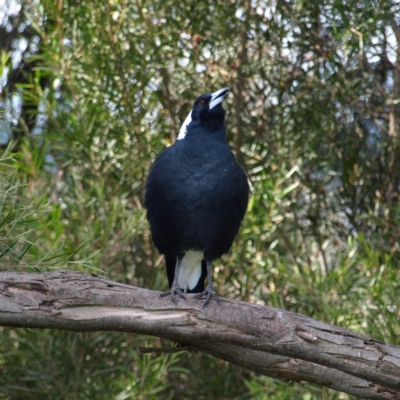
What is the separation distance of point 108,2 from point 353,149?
3.69 ft

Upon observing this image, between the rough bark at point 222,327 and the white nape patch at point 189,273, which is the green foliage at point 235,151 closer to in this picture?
the white nape patch at point 189,273

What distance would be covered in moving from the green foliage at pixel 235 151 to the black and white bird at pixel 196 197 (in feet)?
0.84

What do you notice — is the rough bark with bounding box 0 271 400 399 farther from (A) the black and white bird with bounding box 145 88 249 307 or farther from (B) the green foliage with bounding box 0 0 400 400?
(B) the green foliage with bounding box 0 0 400 400

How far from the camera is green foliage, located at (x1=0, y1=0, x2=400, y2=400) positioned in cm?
256

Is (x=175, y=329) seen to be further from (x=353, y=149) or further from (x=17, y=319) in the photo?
(x=353, y=149)

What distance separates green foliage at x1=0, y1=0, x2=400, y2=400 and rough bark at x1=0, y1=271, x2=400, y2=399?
724 mm

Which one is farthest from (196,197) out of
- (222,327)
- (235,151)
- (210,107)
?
(235,151)

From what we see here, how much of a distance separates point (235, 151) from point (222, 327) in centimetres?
139

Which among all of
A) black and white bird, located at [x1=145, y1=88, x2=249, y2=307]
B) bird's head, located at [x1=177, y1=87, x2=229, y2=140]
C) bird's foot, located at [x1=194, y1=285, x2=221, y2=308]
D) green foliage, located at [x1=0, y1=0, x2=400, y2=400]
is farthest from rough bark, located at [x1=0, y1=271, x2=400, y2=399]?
bird's head, located at [x1=177, y1=87, x2=229, y2=140]

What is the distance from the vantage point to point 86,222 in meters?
2.62

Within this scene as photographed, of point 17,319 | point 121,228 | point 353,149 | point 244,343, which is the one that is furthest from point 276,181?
point 17,319

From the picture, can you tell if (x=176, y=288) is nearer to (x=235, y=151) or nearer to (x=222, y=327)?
(x=222, y=327)

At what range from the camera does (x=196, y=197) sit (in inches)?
86.7

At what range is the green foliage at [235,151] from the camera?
256cm
